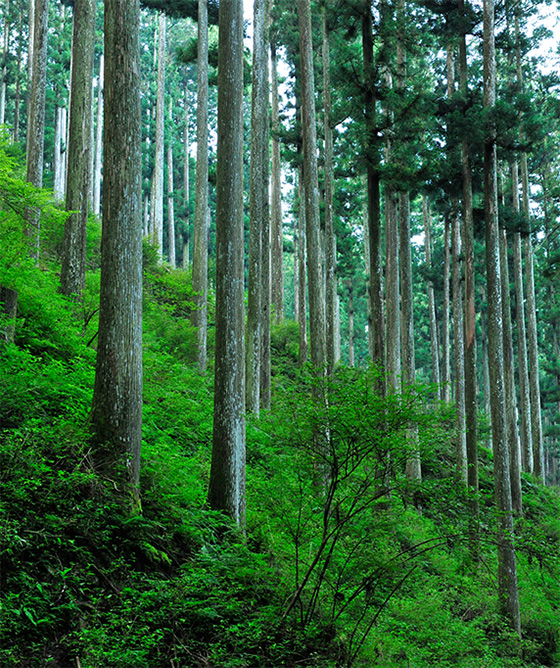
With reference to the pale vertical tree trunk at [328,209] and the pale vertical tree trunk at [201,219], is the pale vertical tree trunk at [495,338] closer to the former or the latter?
the pale vertical tree trunk at [328,209]

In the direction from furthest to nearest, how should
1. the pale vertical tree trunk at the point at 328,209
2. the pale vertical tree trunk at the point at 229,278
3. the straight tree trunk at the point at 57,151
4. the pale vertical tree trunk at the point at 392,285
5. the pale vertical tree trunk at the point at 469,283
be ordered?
the straight tree trunk at the point at 57,151
the pale vertical tree trunk at the point at 328,209
the pale vertical tree trunk at the point at 392,285
the pale vertical tree trunk at the point at 469,283
the pale vertical tree trunk at the point at 229,278

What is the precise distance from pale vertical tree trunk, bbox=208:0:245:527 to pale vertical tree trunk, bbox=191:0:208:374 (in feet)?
23.8

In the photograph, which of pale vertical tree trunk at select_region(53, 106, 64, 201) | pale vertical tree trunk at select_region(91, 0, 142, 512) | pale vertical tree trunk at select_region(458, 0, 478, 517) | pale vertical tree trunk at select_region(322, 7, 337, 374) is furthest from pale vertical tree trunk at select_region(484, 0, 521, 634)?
pale vertical tree trunk at select_region(53, 106, 64, 201)

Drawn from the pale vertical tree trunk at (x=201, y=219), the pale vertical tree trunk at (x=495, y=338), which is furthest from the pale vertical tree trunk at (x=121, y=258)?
the pale vertical tree trunk at (x=201, y=219)

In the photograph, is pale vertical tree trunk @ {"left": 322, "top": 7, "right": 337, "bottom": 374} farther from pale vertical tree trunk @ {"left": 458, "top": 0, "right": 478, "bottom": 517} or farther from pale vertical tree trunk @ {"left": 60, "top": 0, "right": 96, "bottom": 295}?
pale vertical tree trunk @ {"left": 60, "top": 0, "right": 96, "bottom": 295}

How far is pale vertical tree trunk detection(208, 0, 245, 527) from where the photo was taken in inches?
280

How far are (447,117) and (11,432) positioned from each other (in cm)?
1103

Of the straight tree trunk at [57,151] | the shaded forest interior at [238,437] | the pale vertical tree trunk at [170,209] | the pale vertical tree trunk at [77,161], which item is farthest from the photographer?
the pale vertical tree trunk at [170,209]

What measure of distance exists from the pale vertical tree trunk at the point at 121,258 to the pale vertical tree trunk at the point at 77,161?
4642 millimetres

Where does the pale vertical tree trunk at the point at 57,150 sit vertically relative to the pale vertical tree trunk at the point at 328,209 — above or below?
above

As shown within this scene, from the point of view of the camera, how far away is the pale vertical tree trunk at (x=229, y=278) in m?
7.11

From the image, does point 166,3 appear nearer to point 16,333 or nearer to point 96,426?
point 16,333

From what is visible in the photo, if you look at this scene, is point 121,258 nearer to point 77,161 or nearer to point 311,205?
point 77,161

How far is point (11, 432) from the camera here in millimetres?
5609
